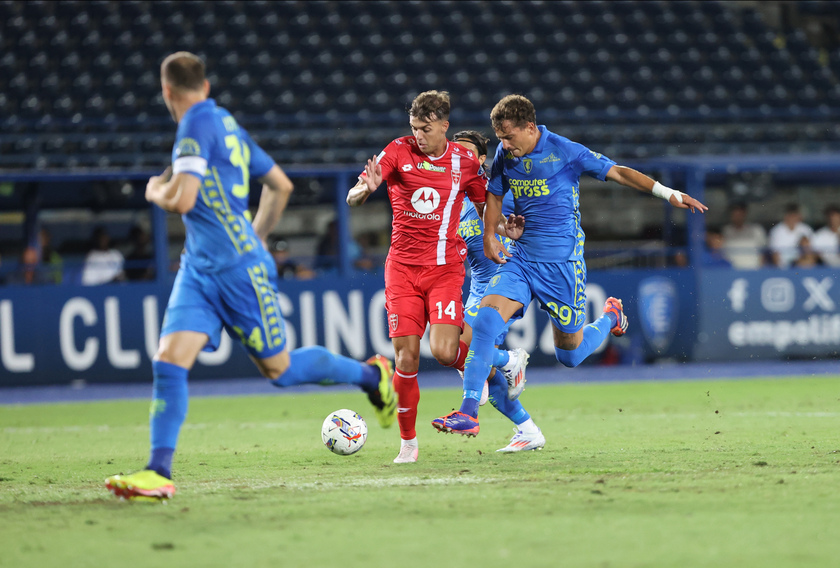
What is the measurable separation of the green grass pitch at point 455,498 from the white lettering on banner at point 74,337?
4104mm

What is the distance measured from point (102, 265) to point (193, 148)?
30.5ft

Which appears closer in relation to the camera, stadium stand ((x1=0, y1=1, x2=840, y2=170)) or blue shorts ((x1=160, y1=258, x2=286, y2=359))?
blue shorts ((x1=160, y1=258, x2=286, y2=359))

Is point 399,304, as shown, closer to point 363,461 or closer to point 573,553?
point 363,461

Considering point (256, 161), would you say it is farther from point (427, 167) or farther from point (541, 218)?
point (541, 218)

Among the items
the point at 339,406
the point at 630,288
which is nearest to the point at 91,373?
the point at 339,406

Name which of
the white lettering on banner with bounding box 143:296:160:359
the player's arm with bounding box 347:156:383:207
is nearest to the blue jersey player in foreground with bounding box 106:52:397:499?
the player's arm with bounding box 347:156:383:207

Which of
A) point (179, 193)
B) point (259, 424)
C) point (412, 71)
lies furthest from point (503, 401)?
point (412, 71)

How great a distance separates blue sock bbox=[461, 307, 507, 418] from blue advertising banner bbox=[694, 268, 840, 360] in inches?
322

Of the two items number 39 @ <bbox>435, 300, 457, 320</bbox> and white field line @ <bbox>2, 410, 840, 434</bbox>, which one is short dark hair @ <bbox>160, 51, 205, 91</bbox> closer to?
number 39 @ <bbox>435, 300, 457, 320</bbox>

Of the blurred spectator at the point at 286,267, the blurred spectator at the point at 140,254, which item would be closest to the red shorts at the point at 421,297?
the blurred spectator at the point at 286,267

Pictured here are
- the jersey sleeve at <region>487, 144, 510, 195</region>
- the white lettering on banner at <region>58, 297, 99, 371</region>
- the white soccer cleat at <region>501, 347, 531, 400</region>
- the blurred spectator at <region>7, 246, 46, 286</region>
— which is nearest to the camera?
the jersey sleeve at <region>487, 144, 510, 195</region>

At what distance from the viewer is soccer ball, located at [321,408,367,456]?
19.8 ft

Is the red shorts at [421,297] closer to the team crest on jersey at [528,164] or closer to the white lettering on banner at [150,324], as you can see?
the team crest on jersey at [528,164]

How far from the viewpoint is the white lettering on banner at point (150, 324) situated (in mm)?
12492
